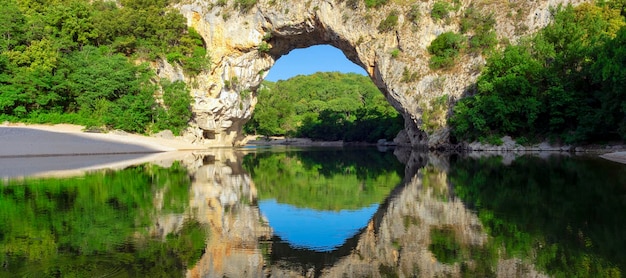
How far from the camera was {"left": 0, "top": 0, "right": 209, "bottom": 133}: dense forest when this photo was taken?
36562mm

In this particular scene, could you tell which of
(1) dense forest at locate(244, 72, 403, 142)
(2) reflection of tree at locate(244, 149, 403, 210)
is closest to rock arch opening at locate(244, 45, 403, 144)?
(1) dense forest at locate(244, 72, 403, 142)

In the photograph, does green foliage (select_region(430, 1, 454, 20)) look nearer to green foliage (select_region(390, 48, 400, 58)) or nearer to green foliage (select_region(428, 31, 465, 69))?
green foliage (select_region(428, 31, 465, 69))

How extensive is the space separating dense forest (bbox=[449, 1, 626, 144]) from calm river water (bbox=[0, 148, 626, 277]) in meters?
23.3

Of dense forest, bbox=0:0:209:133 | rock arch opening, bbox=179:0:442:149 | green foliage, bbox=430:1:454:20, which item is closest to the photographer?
dense forest, bbox=0:0:209:133

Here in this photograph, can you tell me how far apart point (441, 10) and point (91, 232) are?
40.0 meters

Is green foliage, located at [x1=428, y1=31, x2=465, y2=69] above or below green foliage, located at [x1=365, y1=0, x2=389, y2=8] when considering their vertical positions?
below

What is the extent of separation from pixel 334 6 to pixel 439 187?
33.1 m

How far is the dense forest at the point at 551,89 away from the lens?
3438 cm

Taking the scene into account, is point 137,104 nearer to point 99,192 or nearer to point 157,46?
point 157,46

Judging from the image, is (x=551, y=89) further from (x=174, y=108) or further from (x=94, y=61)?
(x=94, y=61)

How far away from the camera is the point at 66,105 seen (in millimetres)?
39938

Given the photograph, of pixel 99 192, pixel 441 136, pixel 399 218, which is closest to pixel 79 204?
pixel 99 192

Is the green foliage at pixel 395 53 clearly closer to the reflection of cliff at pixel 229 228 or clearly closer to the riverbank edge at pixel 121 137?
the riverbank edge at pixel 121 137

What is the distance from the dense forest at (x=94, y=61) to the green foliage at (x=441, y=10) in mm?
22596
